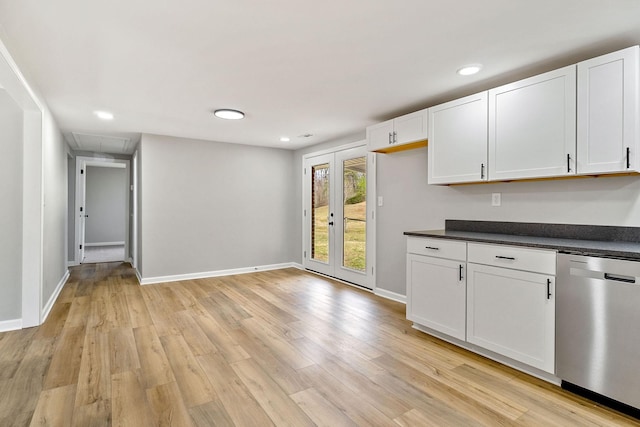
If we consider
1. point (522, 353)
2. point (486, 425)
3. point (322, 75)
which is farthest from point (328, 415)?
point (322, 75)

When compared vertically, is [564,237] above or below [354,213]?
below

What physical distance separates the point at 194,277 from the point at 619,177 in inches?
206

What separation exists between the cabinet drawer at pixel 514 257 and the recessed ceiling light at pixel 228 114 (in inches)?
111

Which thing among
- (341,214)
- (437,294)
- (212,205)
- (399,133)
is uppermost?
(399,133)

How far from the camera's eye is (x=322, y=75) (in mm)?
2643

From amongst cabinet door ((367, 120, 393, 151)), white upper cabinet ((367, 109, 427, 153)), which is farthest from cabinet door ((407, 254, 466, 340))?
cabinet door ((367, 120, 393, 151))

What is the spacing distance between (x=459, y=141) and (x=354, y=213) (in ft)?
6.76

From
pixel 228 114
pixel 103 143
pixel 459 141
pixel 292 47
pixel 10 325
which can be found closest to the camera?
pixel 292 47

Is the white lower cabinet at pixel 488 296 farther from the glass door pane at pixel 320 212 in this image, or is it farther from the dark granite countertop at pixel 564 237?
the glass door pane at pixel 320 212

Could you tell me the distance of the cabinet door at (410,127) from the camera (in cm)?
323

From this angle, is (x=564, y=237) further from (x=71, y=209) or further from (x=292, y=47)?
(x=71, y=209)

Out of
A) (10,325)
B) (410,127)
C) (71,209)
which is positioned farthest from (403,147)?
(71,209)

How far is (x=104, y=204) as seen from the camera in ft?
30.0

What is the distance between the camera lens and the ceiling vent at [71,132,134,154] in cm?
507
